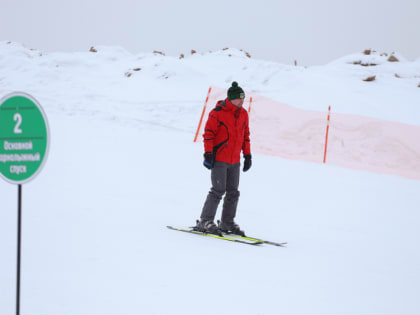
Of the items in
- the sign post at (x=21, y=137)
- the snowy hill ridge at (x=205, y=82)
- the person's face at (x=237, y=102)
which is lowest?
the sign post at (x=21, y=137)

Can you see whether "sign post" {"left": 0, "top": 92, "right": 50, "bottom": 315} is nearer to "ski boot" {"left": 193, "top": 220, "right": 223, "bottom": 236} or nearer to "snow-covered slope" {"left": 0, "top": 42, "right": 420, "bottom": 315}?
"snow-covered slope" {"left": 0, "top": 42, "right": 420, "bottom": 315}

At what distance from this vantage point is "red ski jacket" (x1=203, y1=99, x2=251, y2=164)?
5.54m

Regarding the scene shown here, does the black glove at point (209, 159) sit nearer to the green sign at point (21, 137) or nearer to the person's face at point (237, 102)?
the person's face at point (237, 102)

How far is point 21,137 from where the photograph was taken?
2742mm

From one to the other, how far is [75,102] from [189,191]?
43.3 ft

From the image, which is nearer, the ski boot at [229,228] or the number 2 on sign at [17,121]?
the number 2 on sign at [17,121]

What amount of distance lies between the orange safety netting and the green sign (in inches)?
463

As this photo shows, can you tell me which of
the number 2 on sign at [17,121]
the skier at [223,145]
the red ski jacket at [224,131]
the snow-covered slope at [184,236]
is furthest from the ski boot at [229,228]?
the number 2 on sign at [17,121]

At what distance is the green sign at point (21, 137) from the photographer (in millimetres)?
2736

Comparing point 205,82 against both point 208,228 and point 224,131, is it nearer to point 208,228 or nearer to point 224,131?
point 224,131

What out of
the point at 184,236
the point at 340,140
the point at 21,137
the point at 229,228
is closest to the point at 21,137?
the point at 21,137

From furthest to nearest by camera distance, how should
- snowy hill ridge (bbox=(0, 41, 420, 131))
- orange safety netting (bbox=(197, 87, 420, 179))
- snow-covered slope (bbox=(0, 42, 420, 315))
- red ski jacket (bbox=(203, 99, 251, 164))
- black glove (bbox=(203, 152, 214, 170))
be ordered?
snowy hill ridge (bbox=(0, 41, 420, 131))
orange safety netting (bbox=(197, 87, 420, 179))
red ski jacket (bbox=(203, 99, 251, 164))
black glove (bbox=(203, 152, 214, 170))
snow-covered slope (bbox=(0, 42, 420, 315))

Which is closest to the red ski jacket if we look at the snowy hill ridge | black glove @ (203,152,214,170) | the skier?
the skier

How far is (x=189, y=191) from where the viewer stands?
27.6ft
